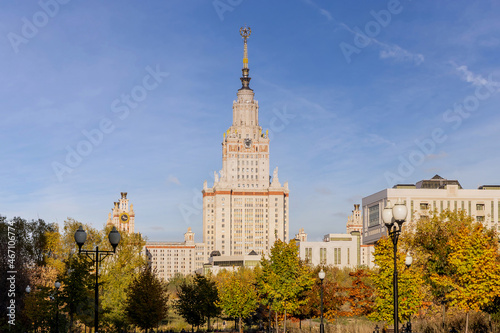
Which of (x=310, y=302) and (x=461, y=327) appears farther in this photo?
(x=310, y=302)

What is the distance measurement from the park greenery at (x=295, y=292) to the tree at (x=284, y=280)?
0.09m

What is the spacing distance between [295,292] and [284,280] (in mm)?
1393

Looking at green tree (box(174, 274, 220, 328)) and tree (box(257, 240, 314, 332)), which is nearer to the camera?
tree (box(257, 240, 314, 332))

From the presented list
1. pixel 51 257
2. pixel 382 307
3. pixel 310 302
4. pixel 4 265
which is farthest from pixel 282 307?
pixel 51 257

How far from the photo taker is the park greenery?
42.8 meters

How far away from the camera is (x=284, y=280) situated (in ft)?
176

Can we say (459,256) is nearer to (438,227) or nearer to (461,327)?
(461,327)

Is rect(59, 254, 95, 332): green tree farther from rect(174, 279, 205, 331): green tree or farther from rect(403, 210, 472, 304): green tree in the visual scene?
rect(403, 210, 472, 304): green tree

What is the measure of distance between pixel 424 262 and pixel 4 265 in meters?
41.1

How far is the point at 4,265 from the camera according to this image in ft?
205

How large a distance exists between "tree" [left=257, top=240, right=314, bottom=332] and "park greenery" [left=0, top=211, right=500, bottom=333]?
3.5 inches

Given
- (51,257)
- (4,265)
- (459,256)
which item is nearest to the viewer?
(459,256)

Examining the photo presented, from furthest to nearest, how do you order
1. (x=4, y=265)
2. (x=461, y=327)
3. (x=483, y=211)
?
1. (x=483, y=211)
2. (x=4, y=265)
3. (x=461, y=327)

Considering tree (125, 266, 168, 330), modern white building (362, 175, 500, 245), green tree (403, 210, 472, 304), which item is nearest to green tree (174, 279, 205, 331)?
tree (125, 266, 168, 330)
